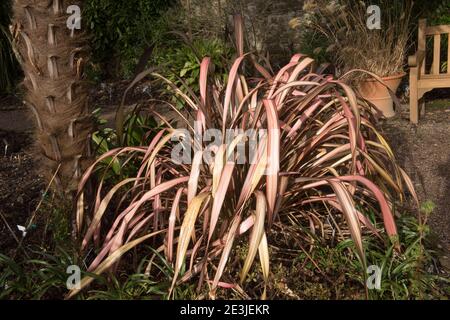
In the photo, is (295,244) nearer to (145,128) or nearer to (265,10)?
(145,128)

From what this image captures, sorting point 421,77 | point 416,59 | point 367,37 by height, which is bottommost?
point 421,77

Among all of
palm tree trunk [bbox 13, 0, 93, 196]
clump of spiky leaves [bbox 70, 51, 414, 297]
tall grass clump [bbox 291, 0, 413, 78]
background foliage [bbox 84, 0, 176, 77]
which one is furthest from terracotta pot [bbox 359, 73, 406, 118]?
palm tree trunk [bbox 13, 0, 93, 196]

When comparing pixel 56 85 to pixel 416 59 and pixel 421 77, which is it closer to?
pixel 416 59

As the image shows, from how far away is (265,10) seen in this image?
8328 mm

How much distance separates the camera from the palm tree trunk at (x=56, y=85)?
302 cm

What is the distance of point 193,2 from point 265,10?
0.94m

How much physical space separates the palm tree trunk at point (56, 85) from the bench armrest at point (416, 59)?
3524 millimetres

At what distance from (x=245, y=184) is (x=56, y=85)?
1063mm

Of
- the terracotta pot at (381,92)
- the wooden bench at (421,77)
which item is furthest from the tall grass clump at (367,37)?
the wooden bench at (421,77)

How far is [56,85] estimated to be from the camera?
307cm

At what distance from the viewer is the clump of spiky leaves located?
2.63m

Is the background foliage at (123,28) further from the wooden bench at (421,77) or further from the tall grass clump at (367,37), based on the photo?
the wooden bench at (421,77)

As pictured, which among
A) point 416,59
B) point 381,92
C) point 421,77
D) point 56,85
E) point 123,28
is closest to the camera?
point 56,85

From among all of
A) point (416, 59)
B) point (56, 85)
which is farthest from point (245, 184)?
point (416, 59)
